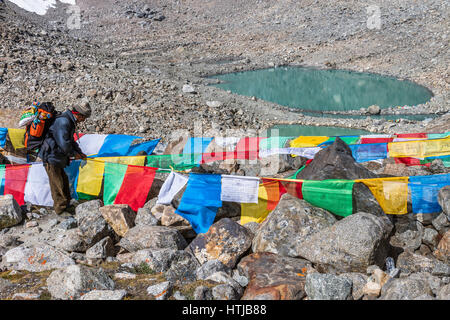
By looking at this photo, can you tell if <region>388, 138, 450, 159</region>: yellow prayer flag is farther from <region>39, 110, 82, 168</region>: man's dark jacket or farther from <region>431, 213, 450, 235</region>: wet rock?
<region>39, 110, 82, 168</region>: man's dark jacket

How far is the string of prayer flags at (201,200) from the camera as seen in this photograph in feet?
18.7

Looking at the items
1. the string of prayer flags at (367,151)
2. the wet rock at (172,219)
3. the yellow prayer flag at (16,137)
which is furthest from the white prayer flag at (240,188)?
the yellow prayer flag at (16,137)

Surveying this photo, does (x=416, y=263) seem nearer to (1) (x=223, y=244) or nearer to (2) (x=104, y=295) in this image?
(1) (x=223, y=244)

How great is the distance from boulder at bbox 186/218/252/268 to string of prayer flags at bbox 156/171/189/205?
99cm

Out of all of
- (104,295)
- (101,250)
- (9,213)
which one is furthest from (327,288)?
(9,213)

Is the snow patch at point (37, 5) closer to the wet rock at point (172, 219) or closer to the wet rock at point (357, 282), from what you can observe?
the wet rock at point (172, 219)

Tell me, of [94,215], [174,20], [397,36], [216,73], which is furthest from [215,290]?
[174,20]

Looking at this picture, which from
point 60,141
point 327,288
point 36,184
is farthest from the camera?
point 36,184

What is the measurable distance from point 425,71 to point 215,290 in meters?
22.0

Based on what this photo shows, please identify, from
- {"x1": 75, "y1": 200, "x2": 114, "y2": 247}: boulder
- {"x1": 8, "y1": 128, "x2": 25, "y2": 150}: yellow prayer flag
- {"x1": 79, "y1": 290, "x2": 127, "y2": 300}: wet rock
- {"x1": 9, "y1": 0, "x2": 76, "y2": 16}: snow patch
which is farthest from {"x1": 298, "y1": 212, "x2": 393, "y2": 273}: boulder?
{"x1": 9, "y1": 0, "x2": 76, "y2": 16}: snow patch

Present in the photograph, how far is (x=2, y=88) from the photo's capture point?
1341 cm

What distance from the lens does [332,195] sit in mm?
5172

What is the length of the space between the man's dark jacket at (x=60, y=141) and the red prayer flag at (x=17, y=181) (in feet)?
2.52

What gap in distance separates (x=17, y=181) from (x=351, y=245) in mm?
5437
